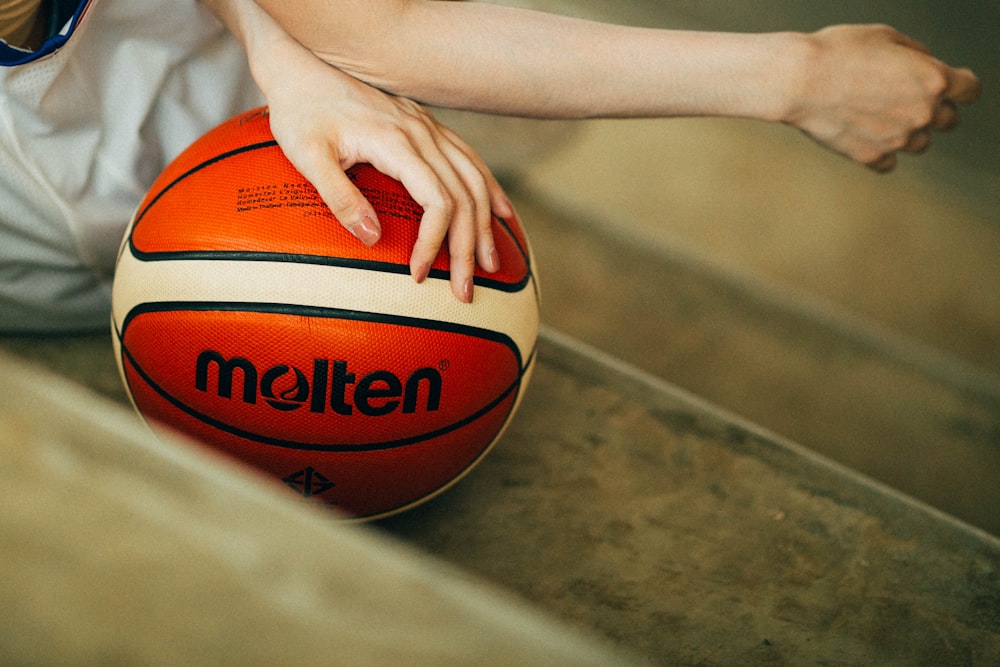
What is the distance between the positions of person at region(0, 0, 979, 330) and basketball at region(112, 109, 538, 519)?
0.13 ft

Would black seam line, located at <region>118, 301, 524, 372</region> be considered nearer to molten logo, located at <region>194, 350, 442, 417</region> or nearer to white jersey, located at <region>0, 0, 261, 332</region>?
molten logo, located at <region>194, 350, 442, 417</region>

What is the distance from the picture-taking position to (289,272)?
36.9 inches

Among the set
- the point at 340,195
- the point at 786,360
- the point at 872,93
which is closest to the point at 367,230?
the point at 340,195

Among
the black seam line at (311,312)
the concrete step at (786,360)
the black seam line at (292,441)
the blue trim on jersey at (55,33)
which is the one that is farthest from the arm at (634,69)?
the concrete step at (786,360)

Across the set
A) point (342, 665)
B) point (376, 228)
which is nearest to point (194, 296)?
point (376, 228)

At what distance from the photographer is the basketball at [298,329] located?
3.08ft

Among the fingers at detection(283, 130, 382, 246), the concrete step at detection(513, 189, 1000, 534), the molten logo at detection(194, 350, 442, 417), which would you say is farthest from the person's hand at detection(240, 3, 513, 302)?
the concrete step at detection(513, 189, 1000, 534)

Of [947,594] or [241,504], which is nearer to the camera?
[241,504]

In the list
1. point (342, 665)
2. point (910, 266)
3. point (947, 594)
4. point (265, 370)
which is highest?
point (342, 665)

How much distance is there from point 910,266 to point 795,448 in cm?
126

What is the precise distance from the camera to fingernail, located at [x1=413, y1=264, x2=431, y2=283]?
946mm

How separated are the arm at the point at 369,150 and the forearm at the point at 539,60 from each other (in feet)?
0.14

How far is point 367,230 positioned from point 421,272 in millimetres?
77

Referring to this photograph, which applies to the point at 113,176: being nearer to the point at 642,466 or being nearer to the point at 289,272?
the point at 289,272
